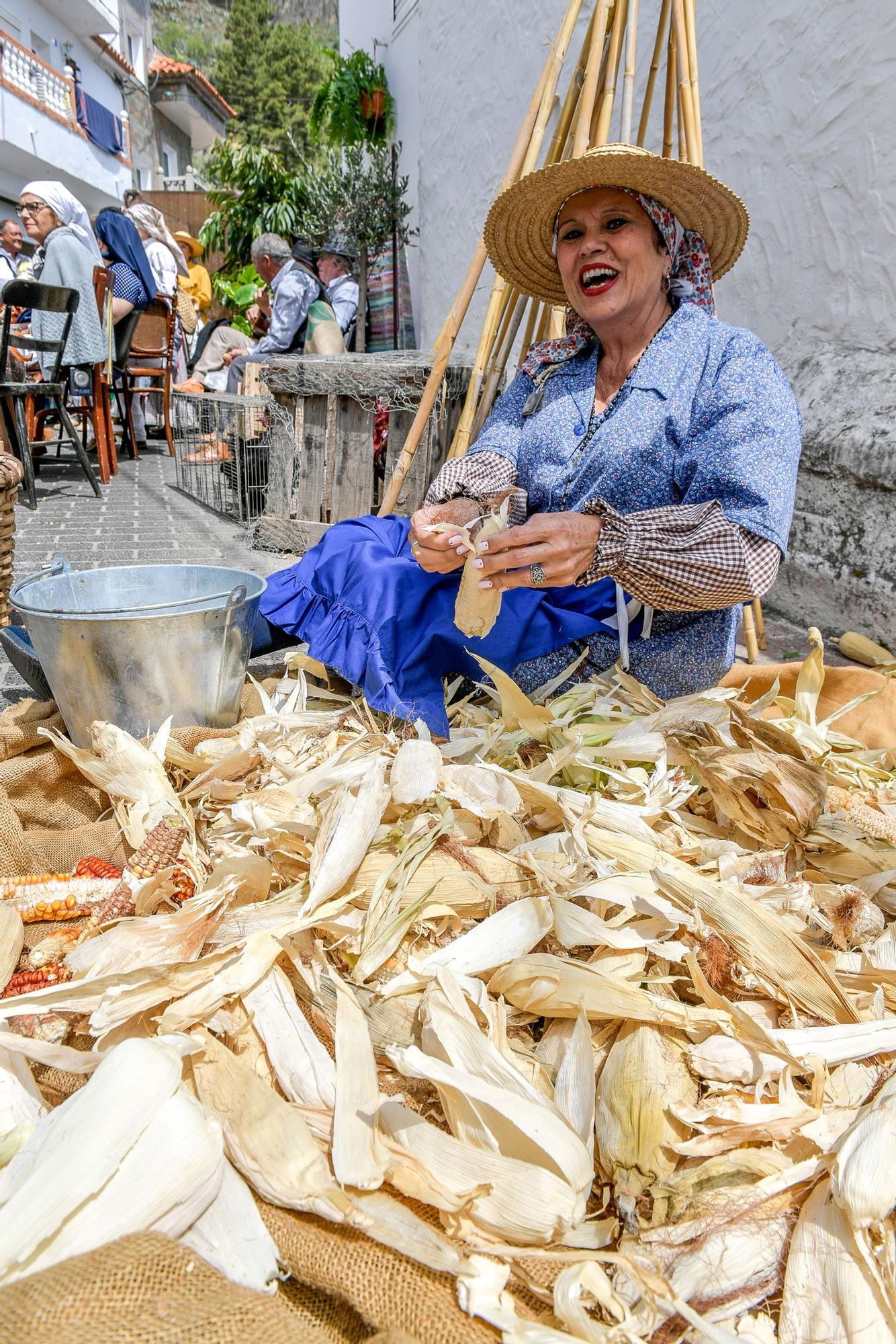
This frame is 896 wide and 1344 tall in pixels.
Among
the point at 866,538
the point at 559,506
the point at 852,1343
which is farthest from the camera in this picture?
the point at 866,538

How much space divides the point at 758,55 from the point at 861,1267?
372 cm

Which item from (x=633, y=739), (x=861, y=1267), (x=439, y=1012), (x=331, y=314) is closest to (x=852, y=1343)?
(x=861, y=1267)

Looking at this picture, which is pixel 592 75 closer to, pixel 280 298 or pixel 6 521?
pixel 6 521

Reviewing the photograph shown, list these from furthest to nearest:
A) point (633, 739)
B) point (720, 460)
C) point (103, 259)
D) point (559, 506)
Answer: point (103, 259)
point (559, 506)
point (720, 460)
point (633, 739)

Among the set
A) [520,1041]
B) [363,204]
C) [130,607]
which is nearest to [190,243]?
[363,204]

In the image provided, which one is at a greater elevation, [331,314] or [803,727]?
[331,314]

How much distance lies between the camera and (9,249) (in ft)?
28.7

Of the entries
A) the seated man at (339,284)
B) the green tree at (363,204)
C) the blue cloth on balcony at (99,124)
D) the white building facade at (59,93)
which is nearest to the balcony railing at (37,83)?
the white building facade at (59,93)

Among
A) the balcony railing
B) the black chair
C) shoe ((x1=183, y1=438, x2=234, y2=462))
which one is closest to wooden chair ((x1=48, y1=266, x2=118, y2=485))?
the black chair

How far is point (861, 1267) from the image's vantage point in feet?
2.59

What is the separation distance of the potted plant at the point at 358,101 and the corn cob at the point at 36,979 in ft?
37.1

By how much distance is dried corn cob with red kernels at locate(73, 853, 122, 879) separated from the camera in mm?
1385

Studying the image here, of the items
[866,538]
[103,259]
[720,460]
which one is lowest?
[866,538]

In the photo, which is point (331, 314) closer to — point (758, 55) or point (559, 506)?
point (758, 55)
